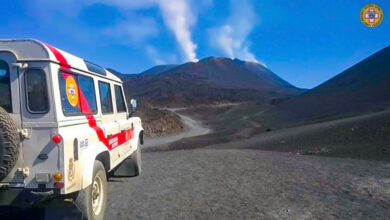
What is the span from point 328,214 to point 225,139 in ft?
74.2

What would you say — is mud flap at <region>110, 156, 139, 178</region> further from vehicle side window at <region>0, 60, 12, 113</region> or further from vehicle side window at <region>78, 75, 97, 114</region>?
vehicle side window at <region>0, 60, 12, 113</region>

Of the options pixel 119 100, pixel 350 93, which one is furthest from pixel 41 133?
pixel 350 93

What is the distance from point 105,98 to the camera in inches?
285

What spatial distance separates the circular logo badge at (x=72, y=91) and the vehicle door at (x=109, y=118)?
969 mm

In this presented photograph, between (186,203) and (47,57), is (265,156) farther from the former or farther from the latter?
(47,57)

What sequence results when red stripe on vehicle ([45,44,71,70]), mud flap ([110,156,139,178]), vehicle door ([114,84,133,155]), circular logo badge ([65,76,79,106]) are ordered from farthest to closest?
mud flap ([110,156,139,178]), vehicle door ([114,84,133,155]), circular logo badge ([65,76,79,106]), red stripe on vehicle ([45,44,71,70])

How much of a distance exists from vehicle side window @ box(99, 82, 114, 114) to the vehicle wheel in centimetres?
138

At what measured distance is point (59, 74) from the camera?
5.09m

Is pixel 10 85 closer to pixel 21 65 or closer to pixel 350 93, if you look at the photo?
pixel 21 65

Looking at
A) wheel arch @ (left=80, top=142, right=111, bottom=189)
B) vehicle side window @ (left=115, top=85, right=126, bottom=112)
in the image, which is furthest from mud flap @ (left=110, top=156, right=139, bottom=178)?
wheel arch @ (left=80, top=142, right=111, bottom=189)

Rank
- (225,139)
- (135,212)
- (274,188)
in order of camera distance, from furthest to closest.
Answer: (225,139) → (274,188) → (135,212)

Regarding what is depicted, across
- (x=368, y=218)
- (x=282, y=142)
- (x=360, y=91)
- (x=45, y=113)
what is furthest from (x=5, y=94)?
(x=360, y=91)

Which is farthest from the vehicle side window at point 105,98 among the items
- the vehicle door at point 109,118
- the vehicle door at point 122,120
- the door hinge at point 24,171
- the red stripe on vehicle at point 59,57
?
the door hinge at point 24,171

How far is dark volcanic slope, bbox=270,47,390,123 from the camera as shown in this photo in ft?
149
